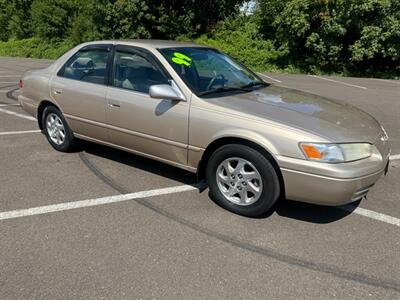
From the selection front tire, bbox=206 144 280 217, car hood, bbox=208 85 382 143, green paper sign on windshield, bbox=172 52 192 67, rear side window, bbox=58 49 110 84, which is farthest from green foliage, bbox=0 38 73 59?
front tire, bbox=206 144 280 217

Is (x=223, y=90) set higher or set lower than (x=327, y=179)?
higher

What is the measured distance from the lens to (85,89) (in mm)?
4820

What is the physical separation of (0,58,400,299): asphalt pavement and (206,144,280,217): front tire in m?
0.12

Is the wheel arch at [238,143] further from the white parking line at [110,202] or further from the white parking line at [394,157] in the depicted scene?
the white parking line at [394,157]

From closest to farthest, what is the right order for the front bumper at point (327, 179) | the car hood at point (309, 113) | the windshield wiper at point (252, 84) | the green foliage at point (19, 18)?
1. the front bumper at point (327, 179)
2. the car hood at point (309, 113)
3. the windshield wiper at point (252, 84)
4. the green foliage at point (19, 18)

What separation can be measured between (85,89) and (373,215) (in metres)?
3.46

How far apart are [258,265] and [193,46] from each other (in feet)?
9.21

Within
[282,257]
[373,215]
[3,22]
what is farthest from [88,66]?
[3,22]

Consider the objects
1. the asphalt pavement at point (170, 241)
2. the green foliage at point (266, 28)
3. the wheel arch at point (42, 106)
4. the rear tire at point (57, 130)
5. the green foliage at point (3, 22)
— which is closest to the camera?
the asphalt pavement at point (170, 241)

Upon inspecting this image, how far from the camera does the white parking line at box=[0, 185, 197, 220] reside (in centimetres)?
375

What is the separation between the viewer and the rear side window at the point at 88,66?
4.76m

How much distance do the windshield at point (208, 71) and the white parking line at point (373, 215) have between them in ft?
5.34

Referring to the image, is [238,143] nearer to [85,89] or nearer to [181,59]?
[181,59]

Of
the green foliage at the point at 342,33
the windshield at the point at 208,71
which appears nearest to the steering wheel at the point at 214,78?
the windshield at the point at 208,71
